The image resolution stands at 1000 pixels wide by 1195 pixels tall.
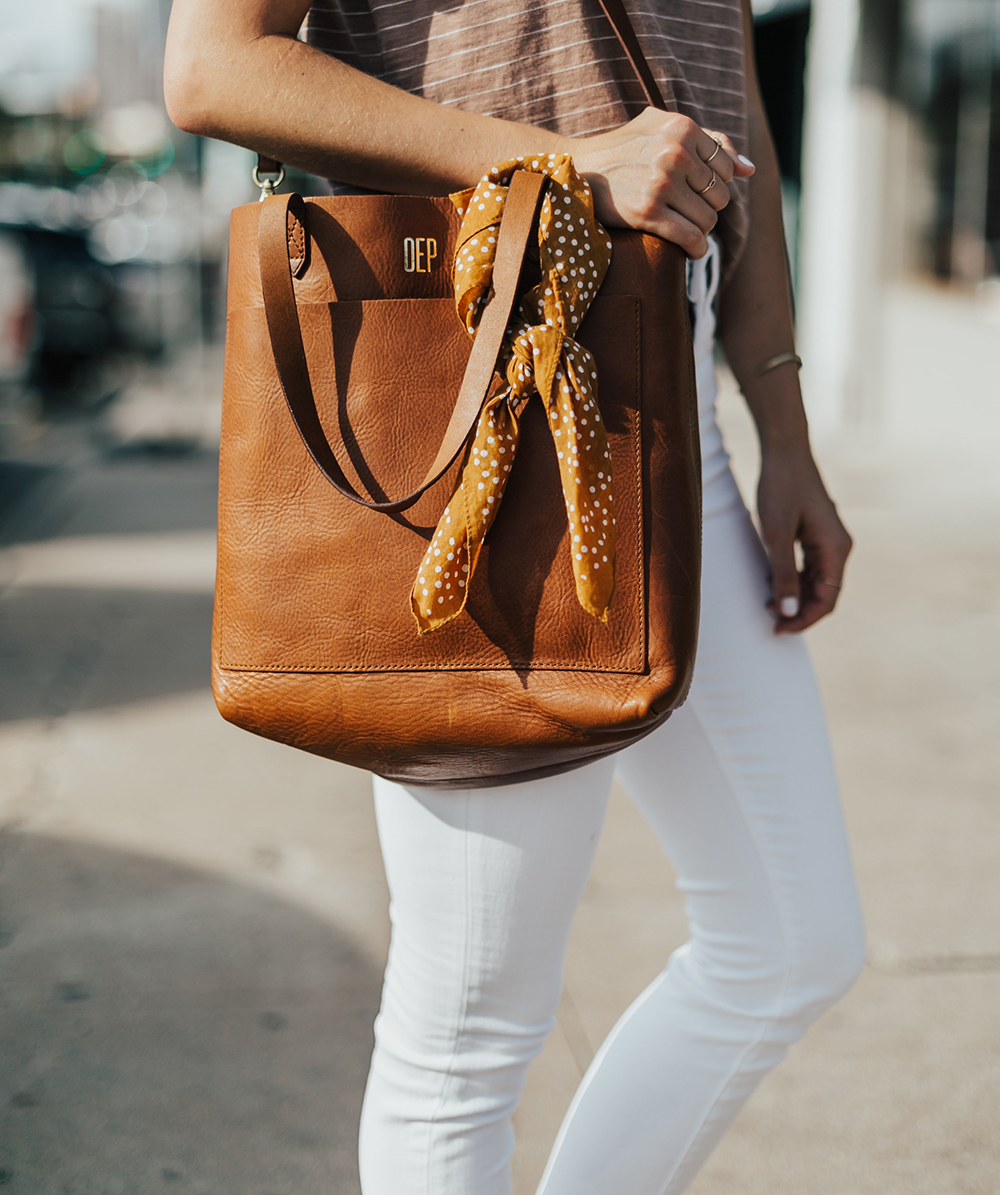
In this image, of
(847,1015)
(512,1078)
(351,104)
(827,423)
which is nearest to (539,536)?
(351,104)

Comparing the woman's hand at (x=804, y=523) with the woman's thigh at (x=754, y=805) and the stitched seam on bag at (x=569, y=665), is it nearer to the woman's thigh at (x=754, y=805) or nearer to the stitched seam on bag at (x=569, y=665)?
the woman's thigh at (x=754, y=805)

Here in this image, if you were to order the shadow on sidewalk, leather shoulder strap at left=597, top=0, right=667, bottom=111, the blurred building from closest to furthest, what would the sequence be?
leather shoulder strap at left=597, top=0, right=667, bottom=111
the shadow on sidewalk
the blurred building

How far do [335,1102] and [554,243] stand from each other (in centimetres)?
174

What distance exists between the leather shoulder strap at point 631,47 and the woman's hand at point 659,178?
0.07 meters

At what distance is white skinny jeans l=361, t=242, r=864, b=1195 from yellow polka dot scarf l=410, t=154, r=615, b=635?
244 millimetres

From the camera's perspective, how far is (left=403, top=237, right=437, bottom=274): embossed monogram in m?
1.08

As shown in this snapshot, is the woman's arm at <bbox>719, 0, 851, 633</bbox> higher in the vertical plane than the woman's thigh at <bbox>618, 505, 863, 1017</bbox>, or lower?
higher

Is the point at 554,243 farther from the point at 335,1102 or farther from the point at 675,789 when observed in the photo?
the point at 335,1102

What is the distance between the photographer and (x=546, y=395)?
104 cm

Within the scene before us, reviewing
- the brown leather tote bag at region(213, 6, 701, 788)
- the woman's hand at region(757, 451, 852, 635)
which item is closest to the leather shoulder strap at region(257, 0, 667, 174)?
the brown leather tote bag at region(213, 6, 701, 788)

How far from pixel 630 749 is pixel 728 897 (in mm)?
190

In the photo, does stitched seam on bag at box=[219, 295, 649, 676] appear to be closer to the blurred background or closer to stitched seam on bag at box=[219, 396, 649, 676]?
stitched seam on bag at box=[219, 396, 649, 676]

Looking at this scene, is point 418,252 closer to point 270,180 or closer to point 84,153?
point 270,180

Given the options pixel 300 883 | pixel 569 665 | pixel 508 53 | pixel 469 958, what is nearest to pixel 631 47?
pixel 508 53
